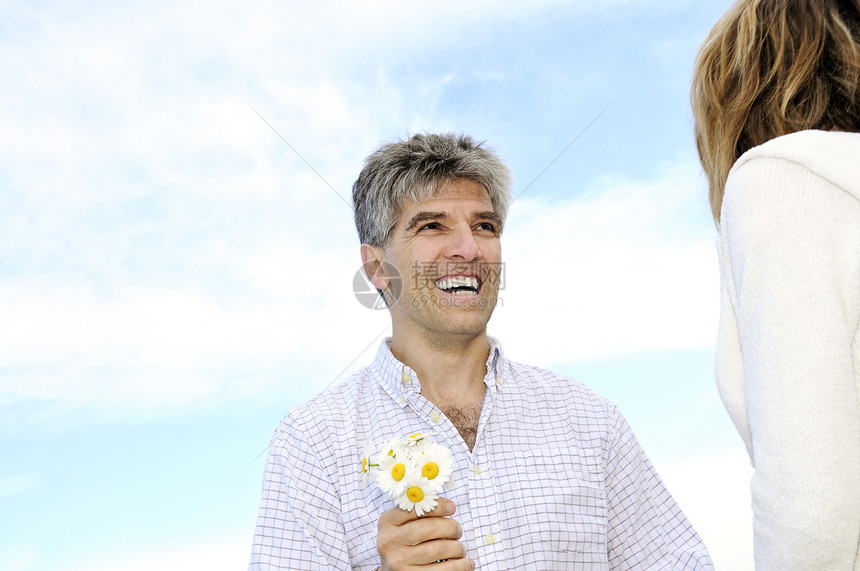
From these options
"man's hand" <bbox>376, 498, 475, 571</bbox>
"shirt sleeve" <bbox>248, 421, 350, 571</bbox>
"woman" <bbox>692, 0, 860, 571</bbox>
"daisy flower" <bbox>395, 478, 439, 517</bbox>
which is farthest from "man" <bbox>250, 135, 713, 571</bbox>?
"woman" <bbox>692, 0, 860, 571</bbox>

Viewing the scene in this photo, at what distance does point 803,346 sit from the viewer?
5.53 feet

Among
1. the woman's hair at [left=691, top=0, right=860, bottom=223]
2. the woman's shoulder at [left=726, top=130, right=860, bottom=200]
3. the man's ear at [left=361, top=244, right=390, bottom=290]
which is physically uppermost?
the man's ear at [left=361, top=244, right=390, bottom=290]

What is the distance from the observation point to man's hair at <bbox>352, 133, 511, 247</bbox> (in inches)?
184

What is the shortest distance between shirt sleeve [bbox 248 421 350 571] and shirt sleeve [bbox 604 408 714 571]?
1441 millimetres

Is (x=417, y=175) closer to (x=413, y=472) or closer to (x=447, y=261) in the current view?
(x=447, y=261)

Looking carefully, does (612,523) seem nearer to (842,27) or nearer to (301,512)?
(301,512)

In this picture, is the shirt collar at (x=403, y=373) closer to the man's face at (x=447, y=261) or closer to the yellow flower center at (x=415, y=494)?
the man's face at (x=447, y=261)

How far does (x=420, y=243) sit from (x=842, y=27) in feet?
9.23

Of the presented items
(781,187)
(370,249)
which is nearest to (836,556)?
(781,187)

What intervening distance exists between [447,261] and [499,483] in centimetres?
131

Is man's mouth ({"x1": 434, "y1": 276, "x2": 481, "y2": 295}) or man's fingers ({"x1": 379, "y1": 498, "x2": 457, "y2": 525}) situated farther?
man's mouth ({"x1": 434, "y1": 276, "x2": 481, "y2": 295})

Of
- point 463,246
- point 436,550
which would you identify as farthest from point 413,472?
point 463,246

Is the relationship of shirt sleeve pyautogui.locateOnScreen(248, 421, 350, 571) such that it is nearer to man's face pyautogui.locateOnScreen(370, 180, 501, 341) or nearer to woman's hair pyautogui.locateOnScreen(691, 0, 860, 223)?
man's face pyautogui.locateOnScreen(370, 180, 501, 341)

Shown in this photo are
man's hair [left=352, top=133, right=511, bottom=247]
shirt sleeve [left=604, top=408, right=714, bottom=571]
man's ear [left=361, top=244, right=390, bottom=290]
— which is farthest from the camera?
man's ear [left=361, top=244, right=390, bottom=290]
